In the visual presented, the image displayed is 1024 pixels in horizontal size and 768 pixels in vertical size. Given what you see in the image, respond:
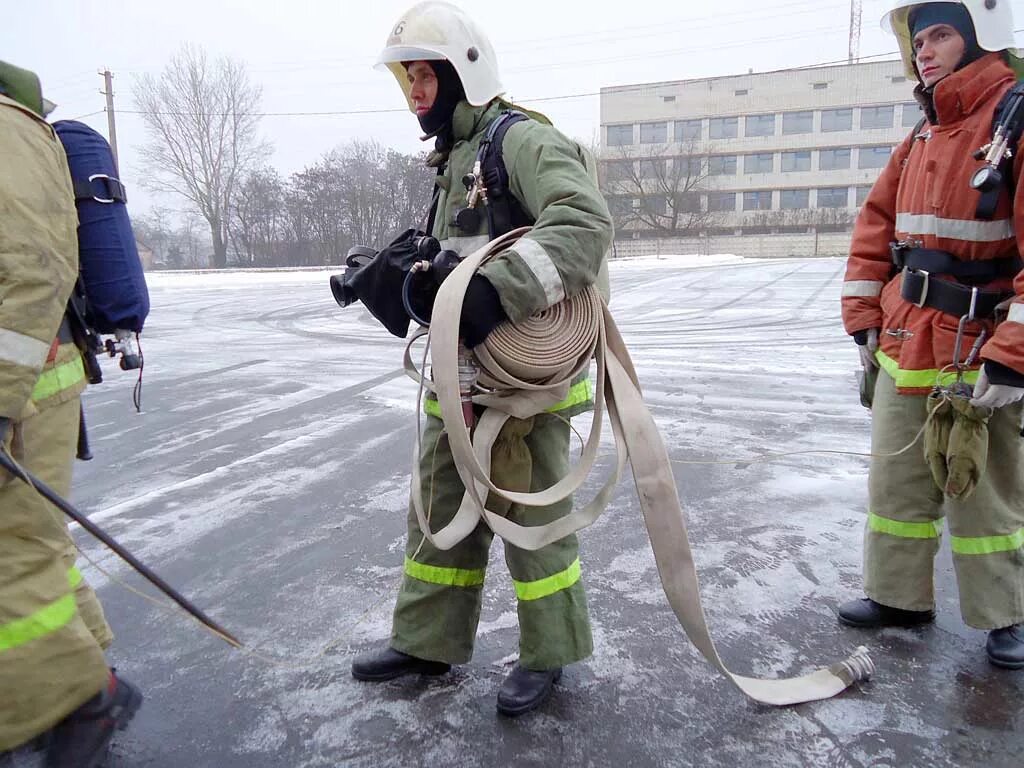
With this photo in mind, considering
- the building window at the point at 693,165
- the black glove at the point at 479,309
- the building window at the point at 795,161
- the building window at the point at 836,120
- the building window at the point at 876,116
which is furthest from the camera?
the building window at the point at 795,161

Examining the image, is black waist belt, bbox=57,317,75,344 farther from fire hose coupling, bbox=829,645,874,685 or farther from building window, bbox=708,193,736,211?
building window, bbox=708,193,736,211

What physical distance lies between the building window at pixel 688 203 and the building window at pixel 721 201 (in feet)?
7.89

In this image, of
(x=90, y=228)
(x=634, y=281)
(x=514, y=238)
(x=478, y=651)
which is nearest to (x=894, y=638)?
(x=478, y=651)

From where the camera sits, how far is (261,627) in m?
2.89

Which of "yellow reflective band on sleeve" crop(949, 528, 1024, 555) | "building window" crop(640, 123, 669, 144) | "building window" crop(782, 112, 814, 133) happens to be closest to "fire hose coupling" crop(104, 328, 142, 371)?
"yellow reflective band on sleeve" crop(949, 528, 1024, 555)

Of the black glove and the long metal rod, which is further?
the black glove

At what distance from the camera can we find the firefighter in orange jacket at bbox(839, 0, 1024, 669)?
241 centimetres

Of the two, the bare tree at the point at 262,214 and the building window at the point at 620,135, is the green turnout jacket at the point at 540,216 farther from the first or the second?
the building window at the point at 620,135

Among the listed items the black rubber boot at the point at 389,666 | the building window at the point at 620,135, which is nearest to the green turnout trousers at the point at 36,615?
the black rubber boot at the point at 389,666

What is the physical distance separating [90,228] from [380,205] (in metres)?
43.5

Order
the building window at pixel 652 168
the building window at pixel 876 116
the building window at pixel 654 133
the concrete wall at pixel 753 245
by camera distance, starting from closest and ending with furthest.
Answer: the concrete wall at pixel 753 245
the building window at pixel 652 168
the building window at pixel 876 116
the building window at pixel 654 133

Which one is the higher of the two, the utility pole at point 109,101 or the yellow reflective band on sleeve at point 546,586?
the utility pole at point 109,101

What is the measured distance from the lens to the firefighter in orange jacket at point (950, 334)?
7.89ft

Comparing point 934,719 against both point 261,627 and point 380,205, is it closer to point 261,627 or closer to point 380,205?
point 261,627
